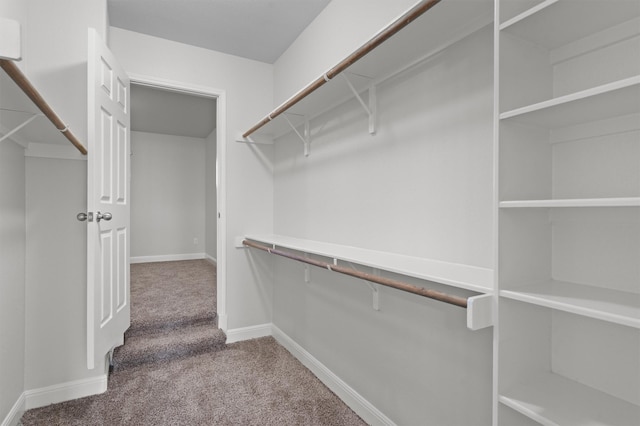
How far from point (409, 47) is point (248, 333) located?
250cm

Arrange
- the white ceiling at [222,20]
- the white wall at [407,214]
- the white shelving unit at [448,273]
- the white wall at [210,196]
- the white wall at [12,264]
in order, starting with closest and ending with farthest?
the white shelving unit at [448,273], the white wall at [407,214], the white wall at [12,264], the white ceiling at [222,20], the white wall at [210,196]

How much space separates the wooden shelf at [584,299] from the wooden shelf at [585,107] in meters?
0.45

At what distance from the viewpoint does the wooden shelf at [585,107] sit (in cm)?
68

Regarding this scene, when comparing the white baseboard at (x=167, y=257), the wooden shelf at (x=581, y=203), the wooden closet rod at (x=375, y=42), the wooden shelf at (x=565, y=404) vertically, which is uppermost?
the wooden closet rod at (x=375, y=42)

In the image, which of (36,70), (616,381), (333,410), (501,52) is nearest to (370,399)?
(333,410)

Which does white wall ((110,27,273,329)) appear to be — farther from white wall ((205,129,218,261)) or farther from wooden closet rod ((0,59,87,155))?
white wall ((205,129,218,261))

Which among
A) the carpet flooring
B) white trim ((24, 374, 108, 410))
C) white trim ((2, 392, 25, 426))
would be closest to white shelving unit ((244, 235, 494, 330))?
the carpet flooring

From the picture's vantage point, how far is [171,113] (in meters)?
4.79

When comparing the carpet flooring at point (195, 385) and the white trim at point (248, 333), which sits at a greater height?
the white trim at point (248, 333)

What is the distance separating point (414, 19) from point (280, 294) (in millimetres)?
2304

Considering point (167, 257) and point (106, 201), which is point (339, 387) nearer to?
point (106, 201)

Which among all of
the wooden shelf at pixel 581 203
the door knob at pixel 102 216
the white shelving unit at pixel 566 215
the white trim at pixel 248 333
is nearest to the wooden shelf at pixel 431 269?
the white shelving unit at pixel 566 215

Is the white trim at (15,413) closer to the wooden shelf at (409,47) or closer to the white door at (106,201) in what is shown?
the white door at (106,201)

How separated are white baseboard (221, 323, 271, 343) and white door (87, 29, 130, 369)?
810mm
